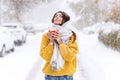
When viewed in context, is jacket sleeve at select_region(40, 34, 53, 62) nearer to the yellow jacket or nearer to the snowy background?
the yellow jacket

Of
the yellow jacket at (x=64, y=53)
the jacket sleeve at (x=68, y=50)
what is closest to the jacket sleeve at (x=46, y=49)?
the yellow jacket at (x=64, y=53)

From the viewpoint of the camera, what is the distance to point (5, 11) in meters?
48.4

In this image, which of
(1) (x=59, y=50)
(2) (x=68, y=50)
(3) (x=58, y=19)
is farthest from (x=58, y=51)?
(3) (x=58, y=19)

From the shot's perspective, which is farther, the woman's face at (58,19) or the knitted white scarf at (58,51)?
the woman's face at (58,19)

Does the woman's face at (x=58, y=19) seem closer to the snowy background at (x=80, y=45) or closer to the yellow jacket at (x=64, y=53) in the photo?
the yellow jacket at (x=64, y=53)

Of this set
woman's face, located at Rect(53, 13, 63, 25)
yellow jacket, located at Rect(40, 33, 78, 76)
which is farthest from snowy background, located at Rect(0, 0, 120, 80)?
woman's face, located at Rect(53, 13, 63, 25)

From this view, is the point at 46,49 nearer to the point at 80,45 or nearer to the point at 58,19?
the point at 58,19

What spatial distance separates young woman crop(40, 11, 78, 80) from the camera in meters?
5.84

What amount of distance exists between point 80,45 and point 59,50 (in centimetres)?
2430

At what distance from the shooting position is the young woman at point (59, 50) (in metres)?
5.84

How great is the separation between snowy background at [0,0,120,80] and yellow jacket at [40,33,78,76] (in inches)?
257

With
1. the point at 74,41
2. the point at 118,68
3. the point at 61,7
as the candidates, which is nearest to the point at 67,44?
the point at 74,41

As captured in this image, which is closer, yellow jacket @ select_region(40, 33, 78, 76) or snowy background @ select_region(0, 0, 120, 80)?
yellow jacket @ select_region(40, 33, 78, 76)

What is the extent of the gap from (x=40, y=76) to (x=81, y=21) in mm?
49299
